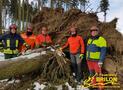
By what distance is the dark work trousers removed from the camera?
38.5ft

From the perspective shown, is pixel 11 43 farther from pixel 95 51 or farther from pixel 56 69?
pixel 95 51

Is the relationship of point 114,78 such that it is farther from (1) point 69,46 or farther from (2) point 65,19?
(2) point 65,19

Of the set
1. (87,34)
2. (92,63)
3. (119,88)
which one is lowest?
(119,88)

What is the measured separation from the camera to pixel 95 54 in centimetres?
1119

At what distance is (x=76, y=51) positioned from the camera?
11797 mm

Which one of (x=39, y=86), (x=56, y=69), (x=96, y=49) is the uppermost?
(x=96, y=49)

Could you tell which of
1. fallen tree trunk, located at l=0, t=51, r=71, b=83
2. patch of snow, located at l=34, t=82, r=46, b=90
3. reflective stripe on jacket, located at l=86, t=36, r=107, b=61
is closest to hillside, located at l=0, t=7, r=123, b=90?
fallen tree trunk, located at l=0, t=51, r=71, b=83

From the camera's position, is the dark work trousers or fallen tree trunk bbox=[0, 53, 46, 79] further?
the dark work trousers

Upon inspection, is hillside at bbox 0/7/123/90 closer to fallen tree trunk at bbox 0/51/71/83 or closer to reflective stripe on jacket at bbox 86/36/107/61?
fallen tree trunk at bbox 0/51/71/83

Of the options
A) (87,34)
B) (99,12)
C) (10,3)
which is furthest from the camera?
(10,3)

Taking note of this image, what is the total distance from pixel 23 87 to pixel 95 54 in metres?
2.61

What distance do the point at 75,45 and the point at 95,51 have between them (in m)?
0.89

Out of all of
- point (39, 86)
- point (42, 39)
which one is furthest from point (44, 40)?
point (39, 86)

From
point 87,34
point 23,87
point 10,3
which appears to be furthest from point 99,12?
point 10,3
